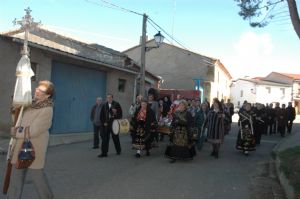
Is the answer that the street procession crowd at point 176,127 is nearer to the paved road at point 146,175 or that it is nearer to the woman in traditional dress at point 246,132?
the woman in traditional dress at point 246,132

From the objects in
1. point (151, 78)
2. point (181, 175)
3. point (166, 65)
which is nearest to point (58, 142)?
point (181, 175)

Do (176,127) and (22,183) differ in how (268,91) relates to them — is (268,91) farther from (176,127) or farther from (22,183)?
(22,183)

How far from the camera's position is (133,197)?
22.5 ft

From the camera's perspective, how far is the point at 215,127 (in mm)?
12414

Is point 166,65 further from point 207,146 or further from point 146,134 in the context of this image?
point 146,134

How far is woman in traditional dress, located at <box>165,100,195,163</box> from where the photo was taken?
1090 cm

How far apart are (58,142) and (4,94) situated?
2452 millimetres

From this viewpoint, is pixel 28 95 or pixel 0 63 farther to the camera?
pixel 0 63

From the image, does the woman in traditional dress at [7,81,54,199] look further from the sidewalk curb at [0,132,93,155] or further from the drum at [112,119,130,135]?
the sidewalk curb at [0,132,93,155]

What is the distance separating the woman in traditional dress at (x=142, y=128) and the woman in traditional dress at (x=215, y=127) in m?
1.84

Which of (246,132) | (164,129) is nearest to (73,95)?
Answer: (164,129)

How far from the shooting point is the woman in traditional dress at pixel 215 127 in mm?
12367

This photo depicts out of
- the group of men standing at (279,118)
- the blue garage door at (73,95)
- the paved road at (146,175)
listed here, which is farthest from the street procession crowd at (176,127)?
the group of men standing at (279,118)

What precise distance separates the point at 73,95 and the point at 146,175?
933cm
